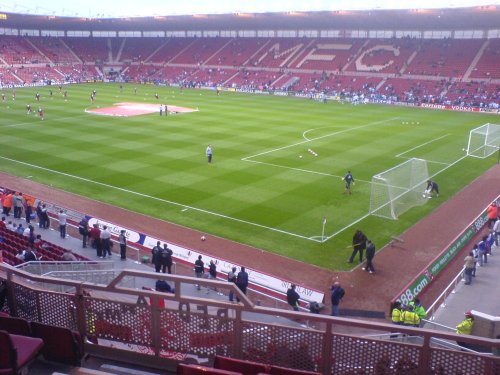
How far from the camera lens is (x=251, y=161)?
32.8 metres

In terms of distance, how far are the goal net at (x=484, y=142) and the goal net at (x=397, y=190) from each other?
1183 cm

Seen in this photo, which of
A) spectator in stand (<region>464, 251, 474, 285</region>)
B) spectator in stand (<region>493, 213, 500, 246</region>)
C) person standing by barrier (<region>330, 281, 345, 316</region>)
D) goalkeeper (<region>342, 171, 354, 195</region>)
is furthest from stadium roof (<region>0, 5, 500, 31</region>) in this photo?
person standing by barrier (<region>330, 281, 345, 316</region>)

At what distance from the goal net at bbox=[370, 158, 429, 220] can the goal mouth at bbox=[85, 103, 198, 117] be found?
1258 inches

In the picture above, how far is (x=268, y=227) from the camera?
2230 centimetres

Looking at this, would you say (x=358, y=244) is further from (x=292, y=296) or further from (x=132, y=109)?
(x=132, y=109)

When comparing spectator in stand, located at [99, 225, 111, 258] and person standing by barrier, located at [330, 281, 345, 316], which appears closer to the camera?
person standing by barrier, located at [330, 281, 345, 316]

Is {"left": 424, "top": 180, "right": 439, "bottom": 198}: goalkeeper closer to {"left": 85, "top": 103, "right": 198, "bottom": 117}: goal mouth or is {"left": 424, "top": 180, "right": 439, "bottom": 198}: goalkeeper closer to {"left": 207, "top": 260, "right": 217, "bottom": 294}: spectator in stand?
{"left": 207, "top": 260, "right": 217, "bottom": 294}: spectator in stand

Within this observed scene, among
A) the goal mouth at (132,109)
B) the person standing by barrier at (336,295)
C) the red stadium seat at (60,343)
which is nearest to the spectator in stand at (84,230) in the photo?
the person standing by barrier at (336,295)

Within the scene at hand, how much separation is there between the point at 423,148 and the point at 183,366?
35.3 metres

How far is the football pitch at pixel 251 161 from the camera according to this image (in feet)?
74.8

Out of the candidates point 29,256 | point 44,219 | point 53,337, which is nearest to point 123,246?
point 29,256

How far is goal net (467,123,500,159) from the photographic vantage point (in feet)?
121

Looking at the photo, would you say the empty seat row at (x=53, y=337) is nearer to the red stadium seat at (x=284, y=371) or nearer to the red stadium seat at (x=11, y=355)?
the red stadium seat at (x=11, y=355)

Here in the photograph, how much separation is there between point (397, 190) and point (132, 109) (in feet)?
121
